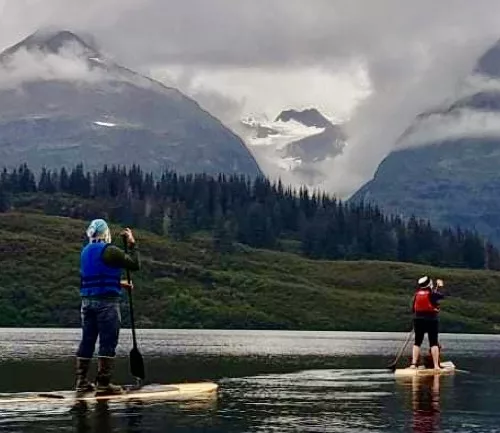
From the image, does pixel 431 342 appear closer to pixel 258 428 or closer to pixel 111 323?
pixel 111 323

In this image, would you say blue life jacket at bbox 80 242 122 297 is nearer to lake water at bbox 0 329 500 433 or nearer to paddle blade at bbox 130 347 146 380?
lake water at bbox 0 329 500 433

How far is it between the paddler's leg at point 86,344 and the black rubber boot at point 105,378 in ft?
1.21

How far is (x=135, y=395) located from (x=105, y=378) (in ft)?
2.75

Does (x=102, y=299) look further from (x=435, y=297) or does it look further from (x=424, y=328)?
(x=435, y=297)

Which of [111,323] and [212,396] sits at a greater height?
[111,323]

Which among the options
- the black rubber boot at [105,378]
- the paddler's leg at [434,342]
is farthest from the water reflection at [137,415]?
the paddler's leg at [434,342]

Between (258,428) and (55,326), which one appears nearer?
(258,428)

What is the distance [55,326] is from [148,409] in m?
173

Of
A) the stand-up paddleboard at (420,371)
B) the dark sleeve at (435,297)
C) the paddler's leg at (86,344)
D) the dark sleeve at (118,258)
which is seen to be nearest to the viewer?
the dark sleeve at (118,258)

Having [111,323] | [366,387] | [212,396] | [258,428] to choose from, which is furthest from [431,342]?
[258,428]

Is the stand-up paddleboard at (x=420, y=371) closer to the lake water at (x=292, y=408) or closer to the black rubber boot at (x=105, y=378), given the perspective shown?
the lake water at (x=292, y=408)

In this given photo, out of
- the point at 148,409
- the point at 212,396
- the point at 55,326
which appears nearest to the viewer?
the point at 148,409

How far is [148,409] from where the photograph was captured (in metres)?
24.5

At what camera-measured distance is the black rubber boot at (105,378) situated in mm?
26219
